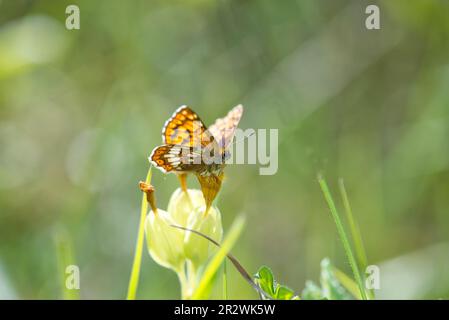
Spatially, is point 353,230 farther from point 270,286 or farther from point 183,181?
point 183,181

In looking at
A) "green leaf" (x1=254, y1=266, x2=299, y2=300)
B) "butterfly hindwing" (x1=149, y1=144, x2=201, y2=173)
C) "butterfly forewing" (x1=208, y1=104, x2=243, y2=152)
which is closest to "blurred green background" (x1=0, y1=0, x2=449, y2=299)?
"butterfly forewing" (x1=208, y1=104, x2=243, y2=152)

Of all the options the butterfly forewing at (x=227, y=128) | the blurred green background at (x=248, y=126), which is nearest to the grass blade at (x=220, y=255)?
the butterfly forewing at (x=227, y=128)

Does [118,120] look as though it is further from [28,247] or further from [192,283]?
[192,283]

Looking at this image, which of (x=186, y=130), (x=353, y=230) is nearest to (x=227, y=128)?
(x=186, y=130)

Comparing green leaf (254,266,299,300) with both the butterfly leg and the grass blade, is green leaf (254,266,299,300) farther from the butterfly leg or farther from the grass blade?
the butterfly leg

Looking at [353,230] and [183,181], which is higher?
[183,181]
